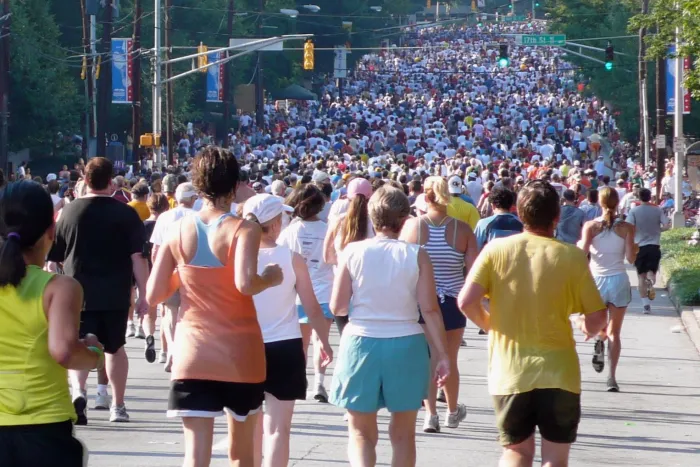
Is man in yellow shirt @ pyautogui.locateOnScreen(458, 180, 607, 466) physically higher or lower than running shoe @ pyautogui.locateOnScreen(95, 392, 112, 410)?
higher

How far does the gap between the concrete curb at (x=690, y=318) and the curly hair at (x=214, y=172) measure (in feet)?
33.2

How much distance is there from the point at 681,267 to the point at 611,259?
10658 mm

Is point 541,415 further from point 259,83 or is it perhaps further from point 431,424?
point 259,83

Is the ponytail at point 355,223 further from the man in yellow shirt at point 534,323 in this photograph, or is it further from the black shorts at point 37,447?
the black shorts at point 37,447

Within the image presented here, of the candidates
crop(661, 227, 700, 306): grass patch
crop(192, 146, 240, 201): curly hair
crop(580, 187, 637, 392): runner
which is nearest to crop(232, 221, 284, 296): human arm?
crop(192, 146, 240, 201): curly hair

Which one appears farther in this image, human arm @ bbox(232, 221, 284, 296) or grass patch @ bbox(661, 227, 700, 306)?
grass patch @ bbox(661, 227, 700, 306)

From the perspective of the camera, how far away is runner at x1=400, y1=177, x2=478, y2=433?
34.2 feet

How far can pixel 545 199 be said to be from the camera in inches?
267

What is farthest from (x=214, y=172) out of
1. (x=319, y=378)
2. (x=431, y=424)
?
(x=319, y=378)

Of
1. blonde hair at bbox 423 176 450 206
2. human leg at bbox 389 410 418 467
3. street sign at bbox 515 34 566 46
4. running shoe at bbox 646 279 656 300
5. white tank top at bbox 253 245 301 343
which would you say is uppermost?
street sign at bbox 515 34 566 46

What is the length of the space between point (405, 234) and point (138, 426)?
2302mm

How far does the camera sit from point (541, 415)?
6.56 meters

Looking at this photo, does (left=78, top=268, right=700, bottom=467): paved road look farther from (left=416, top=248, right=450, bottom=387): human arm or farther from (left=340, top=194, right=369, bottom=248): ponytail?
(left=416, top=248, right=450, bottom=387): human arm

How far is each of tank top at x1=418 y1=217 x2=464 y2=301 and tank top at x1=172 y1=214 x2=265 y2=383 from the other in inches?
159
